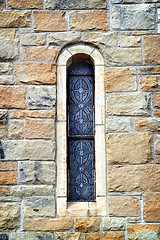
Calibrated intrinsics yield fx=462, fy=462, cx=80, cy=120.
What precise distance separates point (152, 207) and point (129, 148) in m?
0.55

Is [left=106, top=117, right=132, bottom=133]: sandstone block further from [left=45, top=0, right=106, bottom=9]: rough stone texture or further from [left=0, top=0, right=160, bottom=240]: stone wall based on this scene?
[left=45, top=0, right=106, bottom=9]: rough stone texture

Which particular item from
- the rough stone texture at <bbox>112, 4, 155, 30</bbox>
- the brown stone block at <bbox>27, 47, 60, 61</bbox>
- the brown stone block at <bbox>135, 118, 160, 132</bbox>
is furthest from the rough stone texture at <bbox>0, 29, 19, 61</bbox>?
the brown stone block at <bbox>135, 118, 160, 132</bbox>

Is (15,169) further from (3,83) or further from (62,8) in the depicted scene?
(62,8)

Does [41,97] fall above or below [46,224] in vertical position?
above

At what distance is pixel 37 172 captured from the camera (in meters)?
4.11

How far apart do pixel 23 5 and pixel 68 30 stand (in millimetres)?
505

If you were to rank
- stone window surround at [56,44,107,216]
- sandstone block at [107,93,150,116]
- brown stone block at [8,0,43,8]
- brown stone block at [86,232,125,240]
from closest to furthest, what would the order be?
brown stone block at [86,232,125,240], stone window surround at [56,44,107,216], sandstone block at [107,93,150,116], brown stone block at [8,0,43,8]

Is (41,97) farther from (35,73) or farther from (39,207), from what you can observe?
(39,207)

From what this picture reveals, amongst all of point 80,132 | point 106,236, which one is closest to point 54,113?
point 80,132

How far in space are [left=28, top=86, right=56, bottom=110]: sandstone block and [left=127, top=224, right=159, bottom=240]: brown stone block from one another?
1303 millimetres

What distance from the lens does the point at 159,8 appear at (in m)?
4.46

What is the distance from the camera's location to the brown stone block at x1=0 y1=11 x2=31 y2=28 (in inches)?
174

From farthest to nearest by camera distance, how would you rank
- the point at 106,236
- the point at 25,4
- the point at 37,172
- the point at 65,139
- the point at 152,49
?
the point at 25,4 → the point at 152,49 → the point at 65,139 → the point at 37,172 → the point at 106,236

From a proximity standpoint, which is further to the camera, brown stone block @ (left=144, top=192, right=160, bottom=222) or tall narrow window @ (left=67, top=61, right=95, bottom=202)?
tall narrow window @ (left=67, top=61, right=95, bottom=202)
